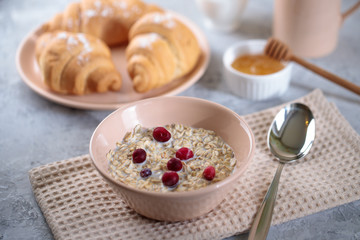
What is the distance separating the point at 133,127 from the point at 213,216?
250 mm

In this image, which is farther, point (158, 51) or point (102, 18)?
point (102, 18)

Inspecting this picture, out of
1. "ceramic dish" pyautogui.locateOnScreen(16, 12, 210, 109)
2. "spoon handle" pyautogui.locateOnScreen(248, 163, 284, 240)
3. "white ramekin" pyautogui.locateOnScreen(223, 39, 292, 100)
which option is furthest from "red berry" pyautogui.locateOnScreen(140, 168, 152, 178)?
"white ramekin" pyautogui.locateOnScreen(223, 39, 292, 100)

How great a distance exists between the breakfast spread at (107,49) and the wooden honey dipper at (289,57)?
0.22m

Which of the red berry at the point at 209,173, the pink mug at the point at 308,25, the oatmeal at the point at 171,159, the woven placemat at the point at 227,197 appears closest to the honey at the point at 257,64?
the pink mug at the point at 308,25

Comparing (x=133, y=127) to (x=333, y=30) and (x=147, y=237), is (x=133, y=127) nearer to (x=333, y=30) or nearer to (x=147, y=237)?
(x=147, y=237)

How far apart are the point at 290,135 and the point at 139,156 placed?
34 cm

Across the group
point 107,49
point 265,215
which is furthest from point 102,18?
point 265,215

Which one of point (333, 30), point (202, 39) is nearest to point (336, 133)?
point (333, 30)

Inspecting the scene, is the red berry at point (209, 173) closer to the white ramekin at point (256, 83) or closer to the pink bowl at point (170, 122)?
the pink bowl at point (170, 122)

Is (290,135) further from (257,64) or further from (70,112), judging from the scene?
(70,112)

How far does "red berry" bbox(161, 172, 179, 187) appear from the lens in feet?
2.39

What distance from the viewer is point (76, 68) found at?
3.71 ft

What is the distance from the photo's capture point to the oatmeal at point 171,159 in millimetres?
745

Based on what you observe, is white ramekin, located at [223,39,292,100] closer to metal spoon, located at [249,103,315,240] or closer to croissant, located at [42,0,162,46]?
metal spoon, located at [249,103,315,240]
